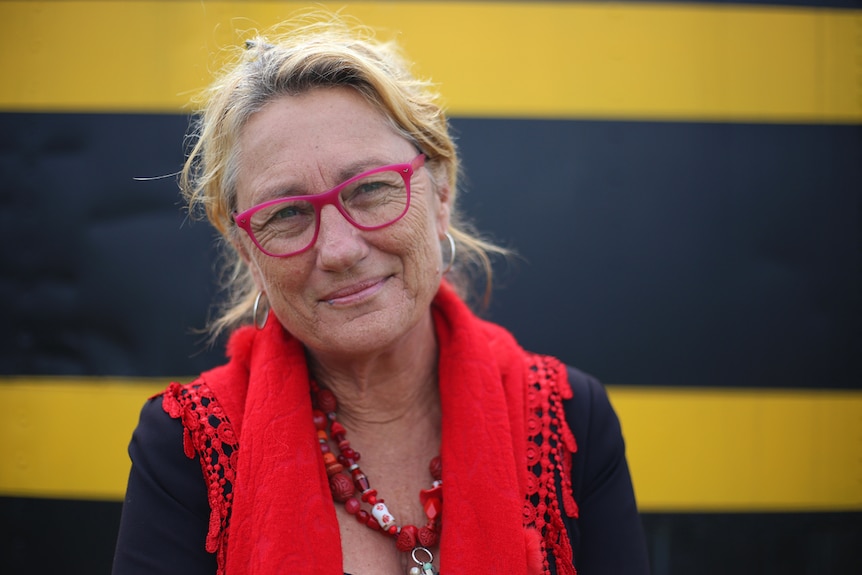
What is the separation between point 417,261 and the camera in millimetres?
1396

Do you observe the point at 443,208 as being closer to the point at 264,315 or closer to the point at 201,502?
the point at 264,315

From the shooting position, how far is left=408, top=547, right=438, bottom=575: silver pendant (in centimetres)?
137

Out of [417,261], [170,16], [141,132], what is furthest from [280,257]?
[170,16]

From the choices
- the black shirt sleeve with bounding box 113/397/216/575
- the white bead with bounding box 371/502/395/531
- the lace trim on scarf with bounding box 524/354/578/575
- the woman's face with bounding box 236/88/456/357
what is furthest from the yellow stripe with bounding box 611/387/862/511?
the black shirt sleeve with bounding box 113/397/216/575

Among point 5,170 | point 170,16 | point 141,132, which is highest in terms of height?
point 170,16

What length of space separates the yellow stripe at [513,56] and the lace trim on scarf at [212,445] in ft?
3.47

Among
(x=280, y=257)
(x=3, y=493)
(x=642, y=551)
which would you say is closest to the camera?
(x=280, y=257)

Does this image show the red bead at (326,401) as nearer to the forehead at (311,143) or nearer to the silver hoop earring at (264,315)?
the silver hoop earring at (264,315)

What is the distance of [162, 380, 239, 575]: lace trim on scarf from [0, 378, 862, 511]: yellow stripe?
0.70 m

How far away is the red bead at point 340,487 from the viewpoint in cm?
144

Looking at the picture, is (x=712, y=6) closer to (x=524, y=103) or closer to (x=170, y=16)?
(x=524, y=103)

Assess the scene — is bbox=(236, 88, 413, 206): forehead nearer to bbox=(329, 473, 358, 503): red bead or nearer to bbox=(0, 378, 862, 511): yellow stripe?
bbox=(329, 473, 358, 503): red bead

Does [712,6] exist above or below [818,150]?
above

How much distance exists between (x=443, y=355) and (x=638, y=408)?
77cm
